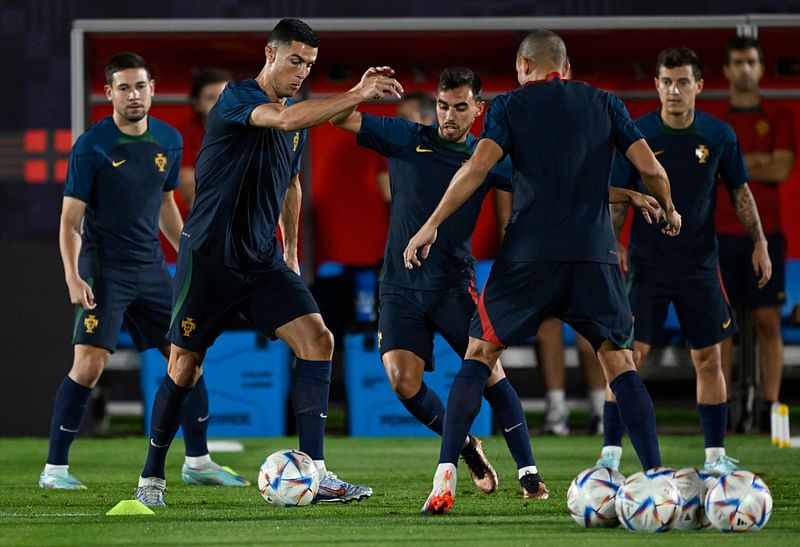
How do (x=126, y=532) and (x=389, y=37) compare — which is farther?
(x=389, y=37)

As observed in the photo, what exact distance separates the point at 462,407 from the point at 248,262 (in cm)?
121

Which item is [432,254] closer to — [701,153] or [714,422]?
[701,153]

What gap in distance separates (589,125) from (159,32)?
247 inches

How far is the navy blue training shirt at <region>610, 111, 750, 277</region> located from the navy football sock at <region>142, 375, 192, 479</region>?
276 cm

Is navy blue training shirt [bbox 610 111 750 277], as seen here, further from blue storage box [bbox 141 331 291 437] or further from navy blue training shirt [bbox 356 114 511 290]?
blue storage box [bbox 141 331 291 437]

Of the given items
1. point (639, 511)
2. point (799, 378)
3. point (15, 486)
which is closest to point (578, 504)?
point (639, 511)

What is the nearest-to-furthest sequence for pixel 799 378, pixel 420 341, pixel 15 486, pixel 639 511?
pixel 639 511
pixel 420 341
pixel 15 486
pixel 799 378

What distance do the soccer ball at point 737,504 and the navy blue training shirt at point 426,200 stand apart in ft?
7.15

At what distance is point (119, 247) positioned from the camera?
26.6 ft

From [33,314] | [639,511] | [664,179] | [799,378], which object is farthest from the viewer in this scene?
[799,378]

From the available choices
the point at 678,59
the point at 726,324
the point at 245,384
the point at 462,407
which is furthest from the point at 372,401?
the point at 462,407

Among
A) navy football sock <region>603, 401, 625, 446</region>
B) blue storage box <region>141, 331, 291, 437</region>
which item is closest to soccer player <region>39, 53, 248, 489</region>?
navy football sock <region>603, 401, 625, 446</region>

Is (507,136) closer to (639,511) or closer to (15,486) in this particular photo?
(639,511)

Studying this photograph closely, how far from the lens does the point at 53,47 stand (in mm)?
11531
